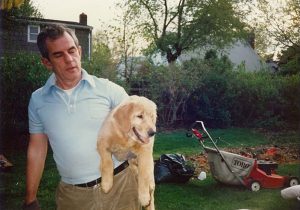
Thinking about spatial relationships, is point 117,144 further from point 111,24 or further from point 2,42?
point 2,42

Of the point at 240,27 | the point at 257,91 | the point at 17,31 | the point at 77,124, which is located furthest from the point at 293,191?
the point at 17,31

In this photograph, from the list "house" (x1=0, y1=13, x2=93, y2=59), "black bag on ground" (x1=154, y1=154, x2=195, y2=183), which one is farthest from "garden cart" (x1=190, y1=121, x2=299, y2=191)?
"house" (x1=0, y1=13, x2=93, y2=59)

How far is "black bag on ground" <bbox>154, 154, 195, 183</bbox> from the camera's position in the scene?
292cm

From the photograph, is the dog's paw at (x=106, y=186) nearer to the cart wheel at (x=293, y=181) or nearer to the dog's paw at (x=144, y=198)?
the dog's paw at (x=144, y=198)

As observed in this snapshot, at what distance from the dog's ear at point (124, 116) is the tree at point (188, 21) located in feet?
3.82

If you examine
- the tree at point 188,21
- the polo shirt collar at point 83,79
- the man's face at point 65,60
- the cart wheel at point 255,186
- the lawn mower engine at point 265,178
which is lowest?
→ the cart wheel at point 255,186

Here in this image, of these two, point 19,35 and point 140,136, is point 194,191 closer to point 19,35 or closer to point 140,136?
point 140,136

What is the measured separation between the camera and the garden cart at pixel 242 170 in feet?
10.5

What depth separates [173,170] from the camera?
3033 millimetres

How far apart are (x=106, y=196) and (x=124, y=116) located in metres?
0.37

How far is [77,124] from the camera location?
1.65 meters

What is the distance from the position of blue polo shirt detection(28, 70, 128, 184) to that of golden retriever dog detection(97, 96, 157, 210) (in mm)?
40

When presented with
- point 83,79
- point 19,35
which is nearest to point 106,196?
point 83,79

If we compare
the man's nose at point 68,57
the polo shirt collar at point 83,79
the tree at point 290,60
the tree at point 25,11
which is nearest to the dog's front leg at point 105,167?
the polo shirt collar at point 83,79
